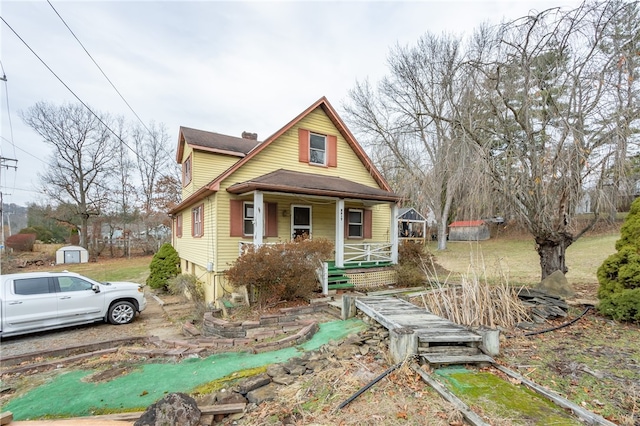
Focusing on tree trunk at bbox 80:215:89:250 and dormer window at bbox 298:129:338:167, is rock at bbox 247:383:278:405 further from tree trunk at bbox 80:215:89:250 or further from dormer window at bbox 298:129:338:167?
tree trunk at bbox 80:215:89:250

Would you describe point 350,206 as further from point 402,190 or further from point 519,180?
point 519,180

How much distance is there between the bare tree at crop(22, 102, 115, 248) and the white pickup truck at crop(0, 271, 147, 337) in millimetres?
23328

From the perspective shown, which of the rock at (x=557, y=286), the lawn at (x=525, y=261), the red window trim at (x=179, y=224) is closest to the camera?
the rock at (x=557, y=286)

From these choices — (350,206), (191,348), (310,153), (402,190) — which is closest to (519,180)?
(402,190)

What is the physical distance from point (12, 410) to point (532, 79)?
11.6 m

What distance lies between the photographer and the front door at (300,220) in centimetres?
1083

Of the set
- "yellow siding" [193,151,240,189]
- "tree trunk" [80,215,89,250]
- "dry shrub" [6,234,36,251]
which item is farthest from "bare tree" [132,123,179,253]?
"yellow siding" [193,151,240,189]

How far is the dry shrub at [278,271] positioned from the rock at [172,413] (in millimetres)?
3831

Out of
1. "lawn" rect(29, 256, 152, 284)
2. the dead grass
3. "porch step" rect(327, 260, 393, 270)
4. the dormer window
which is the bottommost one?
"lawn" rect(29, 256, 152, 284)

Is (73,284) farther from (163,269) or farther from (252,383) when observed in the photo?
(252,383)

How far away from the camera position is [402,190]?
32.9ft

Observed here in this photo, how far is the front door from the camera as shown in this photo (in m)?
10.8

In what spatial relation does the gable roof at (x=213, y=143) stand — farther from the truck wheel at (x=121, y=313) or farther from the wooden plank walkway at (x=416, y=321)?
the wooden plank walkway at (x=416, y=321)

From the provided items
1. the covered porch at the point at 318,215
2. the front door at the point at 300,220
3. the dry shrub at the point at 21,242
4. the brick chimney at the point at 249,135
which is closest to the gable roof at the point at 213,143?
the brick chimney at the point at 249,135
